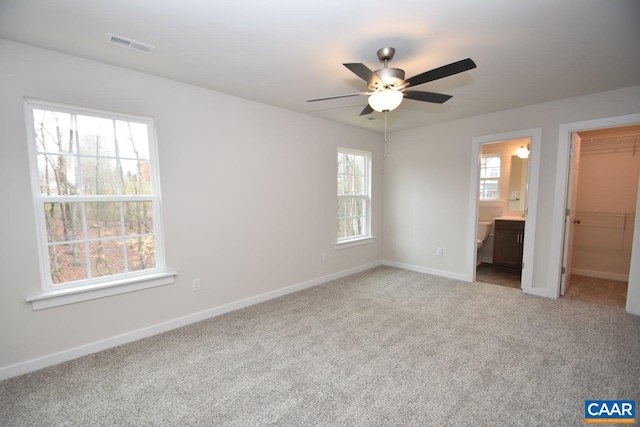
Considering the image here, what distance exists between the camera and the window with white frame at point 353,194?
4520 mm

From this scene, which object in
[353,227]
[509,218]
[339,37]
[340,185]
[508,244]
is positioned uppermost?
[339,37]

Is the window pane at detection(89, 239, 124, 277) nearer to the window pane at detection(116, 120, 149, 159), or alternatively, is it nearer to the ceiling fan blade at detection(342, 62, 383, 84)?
the window pane at detection(116, 120, 149, 159)

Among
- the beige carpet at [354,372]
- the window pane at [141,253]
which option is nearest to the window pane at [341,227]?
the beige carpet at [354,372]

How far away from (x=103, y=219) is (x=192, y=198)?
0.75 meters

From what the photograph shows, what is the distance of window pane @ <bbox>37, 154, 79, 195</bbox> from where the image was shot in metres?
2.17

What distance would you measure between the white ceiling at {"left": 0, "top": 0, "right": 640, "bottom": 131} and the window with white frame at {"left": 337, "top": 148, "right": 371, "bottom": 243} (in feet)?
5.87

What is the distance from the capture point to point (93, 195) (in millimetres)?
2371

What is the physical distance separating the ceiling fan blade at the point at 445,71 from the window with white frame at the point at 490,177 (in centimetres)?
392

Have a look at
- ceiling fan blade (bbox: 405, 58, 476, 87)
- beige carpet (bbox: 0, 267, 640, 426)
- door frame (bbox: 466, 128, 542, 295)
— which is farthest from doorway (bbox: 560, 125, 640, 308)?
ceiling fan blade (bbox: 405, 58, 476, 87)

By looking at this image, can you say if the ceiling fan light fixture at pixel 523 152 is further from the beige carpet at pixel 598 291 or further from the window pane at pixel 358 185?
the window pane at pixel 358 185

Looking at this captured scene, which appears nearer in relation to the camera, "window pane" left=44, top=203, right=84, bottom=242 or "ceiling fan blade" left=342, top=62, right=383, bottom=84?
"ceiling fan blade" left=342, top=62, right=383, bottom=84

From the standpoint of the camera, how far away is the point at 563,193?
3.32 meters

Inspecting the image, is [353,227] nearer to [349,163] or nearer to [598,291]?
[349,163]
